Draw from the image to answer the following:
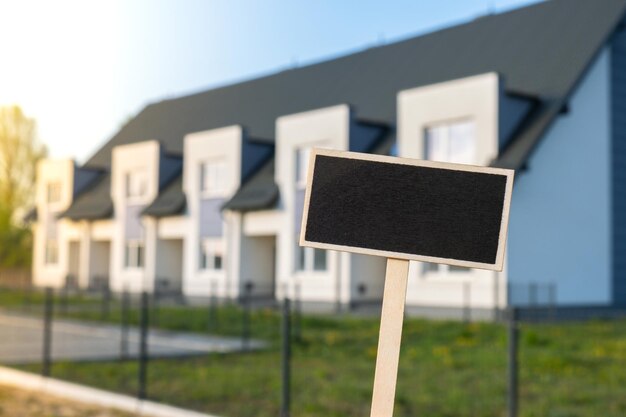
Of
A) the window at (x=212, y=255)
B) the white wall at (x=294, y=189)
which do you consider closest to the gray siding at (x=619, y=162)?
the white wall at (x=294, y=189)

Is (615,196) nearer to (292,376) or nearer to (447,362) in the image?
(447,362)

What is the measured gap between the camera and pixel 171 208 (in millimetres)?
34375

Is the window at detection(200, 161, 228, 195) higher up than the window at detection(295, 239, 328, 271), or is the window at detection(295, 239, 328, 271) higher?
the window at detection(200, 161, 228, 195)

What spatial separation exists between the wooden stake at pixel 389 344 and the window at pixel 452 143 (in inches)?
784

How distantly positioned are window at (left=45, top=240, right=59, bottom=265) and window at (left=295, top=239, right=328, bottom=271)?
65.1 ft

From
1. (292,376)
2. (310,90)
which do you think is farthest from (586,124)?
(292,376)

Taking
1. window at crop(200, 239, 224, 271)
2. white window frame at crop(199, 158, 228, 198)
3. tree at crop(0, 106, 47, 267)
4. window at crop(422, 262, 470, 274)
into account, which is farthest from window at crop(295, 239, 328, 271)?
tree at crop(0, 106, 47, 267)

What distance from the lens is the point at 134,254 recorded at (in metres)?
37.8

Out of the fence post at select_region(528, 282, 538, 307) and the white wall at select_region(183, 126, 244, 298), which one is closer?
the fence post at select_region(528, 282, 538, 307)

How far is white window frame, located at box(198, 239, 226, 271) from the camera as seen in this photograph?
3291 centimetres

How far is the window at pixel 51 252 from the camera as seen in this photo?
44.8m

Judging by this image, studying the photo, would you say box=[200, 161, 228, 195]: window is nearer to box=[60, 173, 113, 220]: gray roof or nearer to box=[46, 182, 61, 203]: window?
box=[60, 173, 113, 220]: gray roof

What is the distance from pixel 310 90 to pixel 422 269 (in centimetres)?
1279

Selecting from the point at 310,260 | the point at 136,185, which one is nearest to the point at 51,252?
the point at 136,185
